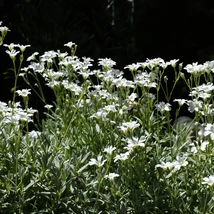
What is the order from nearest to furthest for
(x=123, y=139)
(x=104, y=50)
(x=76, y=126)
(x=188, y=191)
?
(x=188, y=191)
(x=123, y=139)
(x=76, y=126)
(x=104, y=50)

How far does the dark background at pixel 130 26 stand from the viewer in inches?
219

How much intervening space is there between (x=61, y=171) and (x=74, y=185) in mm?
78

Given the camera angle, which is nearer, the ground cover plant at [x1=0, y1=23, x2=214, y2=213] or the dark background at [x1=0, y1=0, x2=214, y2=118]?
the ground cover plant at [x1=0, y1=23, x2=214, y2=213]

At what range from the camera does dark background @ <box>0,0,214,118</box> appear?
18.2ft

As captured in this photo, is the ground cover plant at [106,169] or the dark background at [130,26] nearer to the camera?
the ground cover plant at [106,169]

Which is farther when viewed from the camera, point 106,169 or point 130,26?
point 130,26

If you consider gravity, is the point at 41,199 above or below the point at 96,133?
below

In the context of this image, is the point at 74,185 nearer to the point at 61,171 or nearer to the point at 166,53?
the point at 61,171

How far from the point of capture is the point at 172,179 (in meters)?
2.40

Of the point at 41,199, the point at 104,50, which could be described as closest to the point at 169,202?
the point at 41,199

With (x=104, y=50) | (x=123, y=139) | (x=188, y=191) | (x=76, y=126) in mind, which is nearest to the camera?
(x=188, y=191)

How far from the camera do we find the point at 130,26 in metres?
6.18

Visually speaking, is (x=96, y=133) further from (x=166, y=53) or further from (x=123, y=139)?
(x=166, y=53)

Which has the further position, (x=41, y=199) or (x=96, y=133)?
(x=96, y=133)
